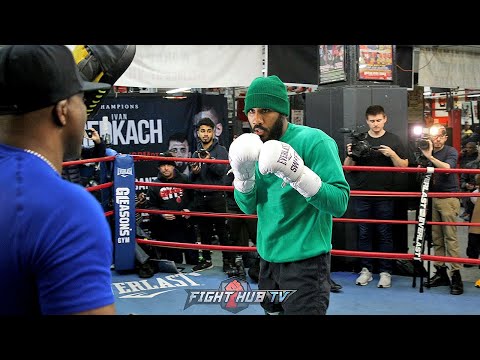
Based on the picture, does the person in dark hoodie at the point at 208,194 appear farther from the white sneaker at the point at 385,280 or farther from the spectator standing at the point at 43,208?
the spectator standing at the point at 43,208

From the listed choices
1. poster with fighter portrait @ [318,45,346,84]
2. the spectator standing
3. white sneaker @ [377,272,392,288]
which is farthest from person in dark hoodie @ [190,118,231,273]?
the spectator standing

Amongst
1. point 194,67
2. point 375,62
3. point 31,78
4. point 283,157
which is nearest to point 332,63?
point 375,62

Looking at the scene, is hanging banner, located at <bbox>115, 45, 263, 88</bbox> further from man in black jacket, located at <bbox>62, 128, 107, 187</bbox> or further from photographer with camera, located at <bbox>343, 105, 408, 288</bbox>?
photographer with camera, located at <bbox>343, 105, 408, 288</bbox>

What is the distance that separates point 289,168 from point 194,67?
461cm

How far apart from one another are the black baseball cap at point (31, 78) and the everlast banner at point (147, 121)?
5734 mm

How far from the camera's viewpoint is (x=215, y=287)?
15.3 feet

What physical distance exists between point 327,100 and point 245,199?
343cm

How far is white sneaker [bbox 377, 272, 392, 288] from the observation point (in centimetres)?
480

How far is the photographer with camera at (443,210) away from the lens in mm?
4855
